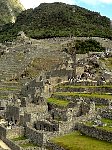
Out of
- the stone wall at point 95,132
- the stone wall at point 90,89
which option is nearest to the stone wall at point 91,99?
the stone wall at point 90,89

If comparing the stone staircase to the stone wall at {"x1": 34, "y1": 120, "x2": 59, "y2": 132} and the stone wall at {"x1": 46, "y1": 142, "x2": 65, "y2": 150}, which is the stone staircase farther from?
the stone wall at {"x1": 34, "y1": 120, "x2": 59, "y2": 132}

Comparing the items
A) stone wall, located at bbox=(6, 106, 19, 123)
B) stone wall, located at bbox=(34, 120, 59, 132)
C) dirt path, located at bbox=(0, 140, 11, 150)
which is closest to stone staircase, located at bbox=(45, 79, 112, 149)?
stone wall, located at bbox=(34, 120, 59, 132)

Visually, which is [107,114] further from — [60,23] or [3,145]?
[60,23]

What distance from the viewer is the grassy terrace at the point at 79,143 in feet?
102

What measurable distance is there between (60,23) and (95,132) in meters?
82.8

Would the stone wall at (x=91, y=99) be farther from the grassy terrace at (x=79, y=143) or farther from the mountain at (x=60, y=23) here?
the mountain at (x=60, y=23)

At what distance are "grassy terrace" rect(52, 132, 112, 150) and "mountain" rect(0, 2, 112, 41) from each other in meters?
62.2

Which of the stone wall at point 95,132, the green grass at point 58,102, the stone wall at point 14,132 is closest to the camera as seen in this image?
the stone wall at point 95,132

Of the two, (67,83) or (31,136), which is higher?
(67,83)

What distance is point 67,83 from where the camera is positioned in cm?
5656

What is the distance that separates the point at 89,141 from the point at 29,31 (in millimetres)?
80646

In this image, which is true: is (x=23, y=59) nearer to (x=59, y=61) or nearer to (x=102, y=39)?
(x=59, y=61)

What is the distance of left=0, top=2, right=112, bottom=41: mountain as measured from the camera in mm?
102125

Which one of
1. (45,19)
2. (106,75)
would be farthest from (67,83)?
(45,19)
